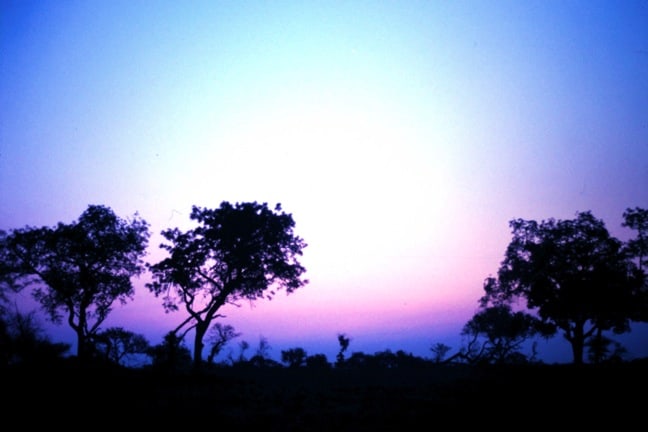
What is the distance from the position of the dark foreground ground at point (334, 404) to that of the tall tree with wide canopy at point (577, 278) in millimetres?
13903

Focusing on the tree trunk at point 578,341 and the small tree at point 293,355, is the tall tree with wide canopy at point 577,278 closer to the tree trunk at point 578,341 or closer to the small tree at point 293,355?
the tree trunk at point 578,341

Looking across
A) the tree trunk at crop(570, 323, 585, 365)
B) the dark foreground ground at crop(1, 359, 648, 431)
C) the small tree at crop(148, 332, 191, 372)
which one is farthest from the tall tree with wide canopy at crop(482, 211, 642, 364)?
the small tree at crop(148, 332, 191, 372)

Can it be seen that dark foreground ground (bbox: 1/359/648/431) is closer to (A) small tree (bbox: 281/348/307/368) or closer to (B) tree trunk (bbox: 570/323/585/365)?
(B) tree trunk (bbox: 570/323/585/365)

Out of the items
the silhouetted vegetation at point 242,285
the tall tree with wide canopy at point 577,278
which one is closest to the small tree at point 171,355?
the silhouetted vegetation at point 242,285

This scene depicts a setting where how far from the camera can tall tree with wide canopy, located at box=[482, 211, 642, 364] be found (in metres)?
30.2

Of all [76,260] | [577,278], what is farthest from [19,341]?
[577,278]

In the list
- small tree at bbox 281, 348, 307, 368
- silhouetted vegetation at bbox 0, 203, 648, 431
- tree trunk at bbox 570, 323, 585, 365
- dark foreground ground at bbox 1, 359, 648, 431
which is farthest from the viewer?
small tree at bbox 281, 348, 307, 368

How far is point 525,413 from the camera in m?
11.3

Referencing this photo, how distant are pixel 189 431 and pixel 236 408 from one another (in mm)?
3721

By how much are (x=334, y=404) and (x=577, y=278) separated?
1050 inches

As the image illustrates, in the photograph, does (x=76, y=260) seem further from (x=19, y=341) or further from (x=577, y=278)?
(x=577, y=278)

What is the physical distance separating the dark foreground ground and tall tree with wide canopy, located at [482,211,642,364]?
1390 centimetres

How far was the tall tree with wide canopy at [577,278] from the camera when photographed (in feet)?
99.0

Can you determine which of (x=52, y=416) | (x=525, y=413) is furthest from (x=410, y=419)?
(x=52, y=416)
